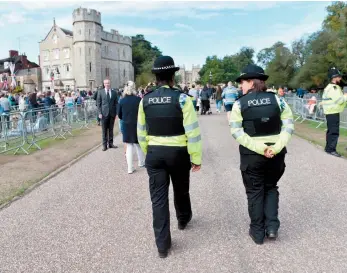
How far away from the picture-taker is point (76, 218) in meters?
5.18

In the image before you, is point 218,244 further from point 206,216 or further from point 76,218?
point 76,218

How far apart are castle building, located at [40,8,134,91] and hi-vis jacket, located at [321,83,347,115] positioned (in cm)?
6714

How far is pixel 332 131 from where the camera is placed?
9.09 metres

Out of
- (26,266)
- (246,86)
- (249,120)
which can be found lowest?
(26,266)

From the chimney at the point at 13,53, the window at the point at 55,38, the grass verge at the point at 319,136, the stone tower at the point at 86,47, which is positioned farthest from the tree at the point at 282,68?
the chimney at the point at 13,53

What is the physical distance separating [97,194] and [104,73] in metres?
79.8

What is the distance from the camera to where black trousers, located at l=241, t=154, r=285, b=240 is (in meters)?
4.14

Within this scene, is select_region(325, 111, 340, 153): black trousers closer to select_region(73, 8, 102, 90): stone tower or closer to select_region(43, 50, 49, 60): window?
select_region(73, 8, 102, 90): stone tower

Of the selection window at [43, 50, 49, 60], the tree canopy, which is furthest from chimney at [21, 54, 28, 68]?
the tree canopy

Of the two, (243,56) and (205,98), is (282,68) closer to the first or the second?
(205,98)

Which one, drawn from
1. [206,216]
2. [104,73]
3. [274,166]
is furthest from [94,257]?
[104,73]

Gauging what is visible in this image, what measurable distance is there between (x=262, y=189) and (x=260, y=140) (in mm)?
591

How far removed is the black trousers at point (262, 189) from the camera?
414 centimetres

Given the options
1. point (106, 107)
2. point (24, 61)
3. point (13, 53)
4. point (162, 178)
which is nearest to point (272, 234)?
point (162, 178)
